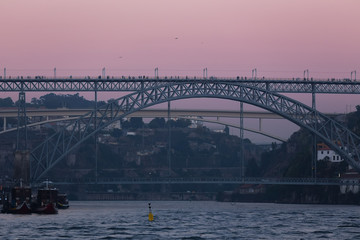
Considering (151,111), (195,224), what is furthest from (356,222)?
(151,111)

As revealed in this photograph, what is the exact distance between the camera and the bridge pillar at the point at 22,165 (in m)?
107

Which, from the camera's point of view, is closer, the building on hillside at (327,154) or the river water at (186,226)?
the river water at (186,226)

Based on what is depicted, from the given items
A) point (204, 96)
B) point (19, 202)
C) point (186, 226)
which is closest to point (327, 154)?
point (204, 96)

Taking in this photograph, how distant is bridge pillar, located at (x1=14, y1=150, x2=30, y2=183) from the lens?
351 feet


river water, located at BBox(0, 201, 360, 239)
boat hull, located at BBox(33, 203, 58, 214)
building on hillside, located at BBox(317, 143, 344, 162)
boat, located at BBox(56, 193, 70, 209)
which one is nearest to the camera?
river water, located at BBox(0, 201, 360, 239)

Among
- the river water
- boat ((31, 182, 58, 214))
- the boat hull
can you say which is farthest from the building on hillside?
the boat hull

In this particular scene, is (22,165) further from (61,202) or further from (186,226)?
(186,226)

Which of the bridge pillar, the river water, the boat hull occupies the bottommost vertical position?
the river water

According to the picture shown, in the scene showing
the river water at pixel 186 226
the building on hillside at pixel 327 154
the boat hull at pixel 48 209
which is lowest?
the river water at pixel 186 226

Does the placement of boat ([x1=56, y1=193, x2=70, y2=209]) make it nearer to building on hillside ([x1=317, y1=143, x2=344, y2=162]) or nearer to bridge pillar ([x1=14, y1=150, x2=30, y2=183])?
bridge pillar ([x1=14, y1=150, x2=30, y2=183])

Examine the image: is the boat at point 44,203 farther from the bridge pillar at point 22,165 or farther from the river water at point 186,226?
the bridge pillar at point 22,165

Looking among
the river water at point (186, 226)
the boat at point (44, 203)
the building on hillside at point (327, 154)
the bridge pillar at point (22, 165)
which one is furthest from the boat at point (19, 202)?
the building on hillside at point (327, 154)

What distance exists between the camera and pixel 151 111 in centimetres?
17825

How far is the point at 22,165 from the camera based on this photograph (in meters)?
107
